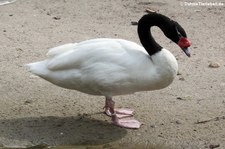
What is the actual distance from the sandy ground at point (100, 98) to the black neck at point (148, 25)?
674 mm

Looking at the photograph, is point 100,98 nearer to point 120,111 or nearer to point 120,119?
point 120,111

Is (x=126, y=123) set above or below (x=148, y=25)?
below

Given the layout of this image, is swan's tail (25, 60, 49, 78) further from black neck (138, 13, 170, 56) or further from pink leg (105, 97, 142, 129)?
black neck (138, 13, 170, 56)

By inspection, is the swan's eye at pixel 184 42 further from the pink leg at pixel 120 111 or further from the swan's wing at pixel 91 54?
the pink leg at pixel 120 111

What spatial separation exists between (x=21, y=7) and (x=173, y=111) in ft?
13.7

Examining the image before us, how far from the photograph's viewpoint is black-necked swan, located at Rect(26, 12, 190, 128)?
4.99m

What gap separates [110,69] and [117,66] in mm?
68

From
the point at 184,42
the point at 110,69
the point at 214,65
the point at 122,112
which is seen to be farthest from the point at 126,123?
the point at 214,65

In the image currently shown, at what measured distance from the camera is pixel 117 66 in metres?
4.98

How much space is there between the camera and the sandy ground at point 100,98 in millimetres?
5004

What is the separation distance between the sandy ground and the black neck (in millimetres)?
674

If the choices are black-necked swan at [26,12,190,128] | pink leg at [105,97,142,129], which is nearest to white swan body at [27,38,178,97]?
black-necked swan at [26,12,190,128]

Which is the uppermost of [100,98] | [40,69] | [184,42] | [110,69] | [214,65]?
[184,42]

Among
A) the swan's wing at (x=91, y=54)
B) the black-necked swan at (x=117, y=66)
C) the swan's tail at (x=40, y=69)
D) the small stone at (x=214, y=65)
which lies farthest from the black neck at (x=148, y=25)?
the small stone at (x=214, y=65)
